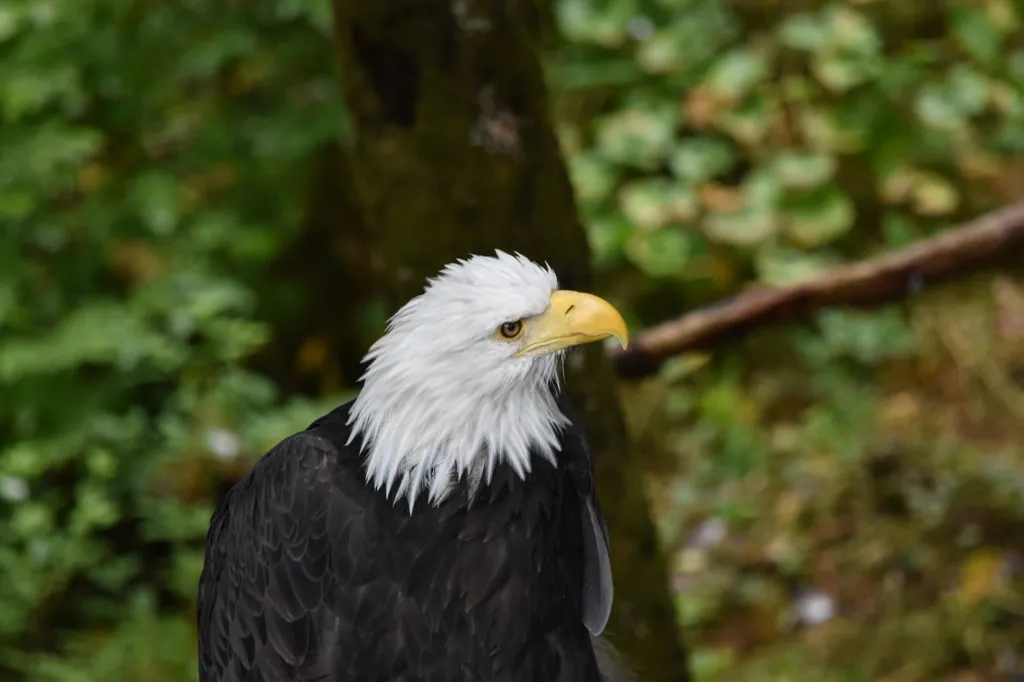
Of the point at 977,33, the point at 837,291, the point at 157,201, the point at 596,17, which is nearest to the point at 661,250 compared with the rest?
the point at 596,17

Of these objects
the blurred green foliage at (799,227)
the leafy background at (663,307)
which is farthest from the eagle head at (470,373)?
the blurred green foliage at (799,227)

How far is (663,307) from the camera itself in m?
6.18

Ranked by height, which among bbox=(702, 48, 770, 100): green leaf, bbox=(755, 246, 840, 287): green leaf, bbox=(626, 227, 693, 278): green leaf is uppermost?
bbox=(702, 48, 770, 100): green leaf

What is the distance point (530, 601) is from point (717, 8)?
4.32 meters

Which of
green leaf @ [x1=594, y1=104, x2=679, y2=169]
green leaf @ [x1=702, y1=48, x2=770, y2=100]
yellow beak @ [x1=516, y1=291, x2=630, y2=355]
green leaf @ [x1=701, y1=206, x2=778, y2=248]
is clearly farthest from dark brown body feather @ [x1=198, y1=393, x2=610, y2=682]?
green leaf @ [x1=702, y1=48, x2=770, y2=100]

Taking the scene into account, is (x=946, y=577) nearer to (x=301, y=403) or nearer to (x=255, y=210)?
(x=301, y=403)

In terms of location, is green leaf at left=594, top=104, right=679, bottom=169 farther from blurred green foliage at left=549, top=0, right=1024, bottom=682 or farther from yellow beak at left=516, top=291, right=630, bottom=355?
yellow beak at left=516, top=291, right=630, bottom=355

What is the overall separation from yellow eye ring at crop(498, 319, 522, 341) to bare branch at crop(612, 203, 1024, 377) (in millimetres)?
1311

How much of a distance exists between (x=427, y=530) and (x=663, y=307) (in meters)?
3.74

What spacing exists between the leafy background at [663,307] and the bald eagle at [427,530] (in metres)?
1.83

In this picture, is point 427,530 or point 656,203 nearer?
point 427,530

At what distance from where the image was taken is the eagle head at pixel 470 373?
2.45 metres

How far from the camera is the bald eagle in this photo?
2521 mm

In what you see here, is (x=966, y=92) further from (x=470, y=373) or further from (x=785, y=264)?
(x=470, y=373)
